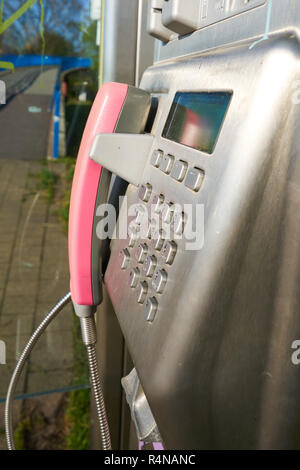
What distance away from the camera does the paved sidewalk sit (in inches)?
41.2

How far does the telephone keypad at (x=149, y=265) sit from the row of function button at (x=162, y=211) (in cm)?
4

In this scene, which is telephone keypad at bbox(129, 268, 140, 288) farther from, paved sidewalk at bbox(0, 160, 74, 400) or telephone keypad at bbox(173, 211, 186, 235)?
paved sidewalk at bbox(0, 160, 74, 400)

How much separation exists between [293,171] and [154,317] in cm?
21

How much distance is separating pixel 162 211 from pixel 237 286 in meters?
0.14

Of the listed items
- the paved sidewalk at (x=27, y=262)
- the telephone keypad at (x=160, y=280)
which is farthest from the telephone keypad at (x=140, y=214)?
the paved sidewalk at (x=27, y=262)

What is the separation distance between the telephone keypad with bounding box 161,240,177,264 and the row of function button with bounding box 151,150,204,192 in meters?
0.06

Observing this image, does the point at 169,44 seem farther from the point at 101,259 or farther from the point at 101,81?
the point at 101,259

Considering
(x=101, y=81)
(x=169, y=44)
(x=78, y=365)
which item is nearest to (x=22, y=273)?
(x=78, y=365)

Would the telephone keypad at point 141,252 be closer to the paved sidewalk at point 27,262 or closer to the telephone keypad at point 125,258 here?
the telephone keypad at point 125,258

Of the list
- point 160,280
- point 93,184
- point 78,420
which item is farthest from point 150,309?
point 78,420

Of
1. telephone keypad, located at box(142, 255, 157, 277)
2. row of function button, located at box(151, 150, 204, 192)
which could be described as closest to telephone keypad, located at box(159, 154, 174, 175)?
row of function button, located at box(151, 150, 204, 192)

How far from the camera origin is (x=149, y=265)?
0.54 metres

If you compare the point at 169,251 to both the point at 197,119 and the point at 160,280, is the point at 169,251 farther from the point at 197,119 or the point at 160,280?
the point at 197,119

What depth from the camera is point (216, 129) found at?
479mm
